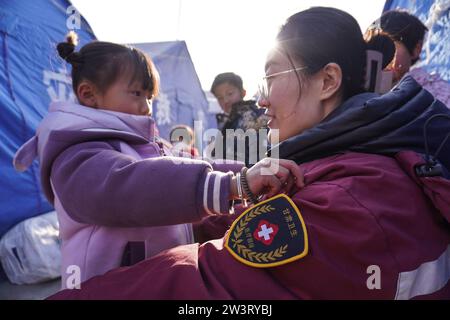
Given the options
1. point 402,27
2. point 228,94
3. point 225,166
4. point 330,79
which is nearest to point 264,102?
point 330,79

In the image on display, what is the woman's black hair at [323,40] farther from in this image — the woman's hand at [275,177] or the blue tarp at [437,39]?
the blue tarp at [437,39]

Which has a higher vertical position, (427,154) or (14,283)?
(427,154)

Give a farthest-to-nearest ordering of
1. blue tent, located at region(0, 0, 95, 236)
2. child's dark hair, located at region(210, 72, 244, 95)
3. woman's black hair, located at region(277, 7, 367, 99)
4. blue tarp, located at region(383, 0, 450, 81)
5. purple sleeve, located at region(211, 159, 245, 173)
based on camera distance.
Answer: child's dark hair, located at region(210, 72, 244, 95) → blue tent, located at region(0, 0, 95, 236) → blue tarp, located at region(383, 0, 450, 81) → purple sleeve, located at region(211, 159, 245, 173) → woman's black hair, located at region(277, 7, 367, 99)

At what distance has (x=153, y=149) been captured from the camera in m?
1.29

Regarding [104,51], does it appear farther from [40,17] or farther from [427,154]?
[40,17]

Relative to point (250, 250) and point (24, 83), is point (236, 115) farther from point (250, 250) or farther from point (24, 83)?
point (250, 250)

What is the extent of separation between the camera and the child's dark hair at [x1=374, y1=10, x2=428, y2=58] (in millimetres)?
1974

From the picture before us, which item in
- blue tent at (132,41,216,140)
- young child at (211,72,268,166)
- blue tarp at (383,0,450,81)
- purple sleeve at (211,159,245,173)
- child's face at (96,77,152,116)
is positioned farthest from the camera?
blue tent at (132,41,216,140)

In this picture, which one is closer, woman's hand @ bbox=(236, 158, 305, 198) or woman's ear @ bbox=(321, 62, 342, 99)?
woman's hand @ bbox=(236, 158, 305, 198)

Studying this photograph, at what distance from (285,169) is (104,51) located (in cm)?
93

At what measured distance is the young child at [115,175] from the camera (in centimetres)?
95

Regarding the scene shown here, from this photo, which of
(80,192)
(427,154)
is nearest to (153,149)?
(80,192)

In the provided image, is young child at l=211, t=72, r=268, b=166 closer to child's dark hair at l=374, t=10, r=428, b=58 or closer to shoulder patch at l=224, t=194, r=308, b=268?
child's dark hair at l=374, t=10, r=428, b=58

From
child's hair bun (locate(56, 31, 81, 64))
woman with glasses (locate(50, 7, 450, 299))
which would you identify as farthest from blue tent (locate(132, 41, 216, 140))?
woman with glasses (locate(50, 7, 450, 299))
